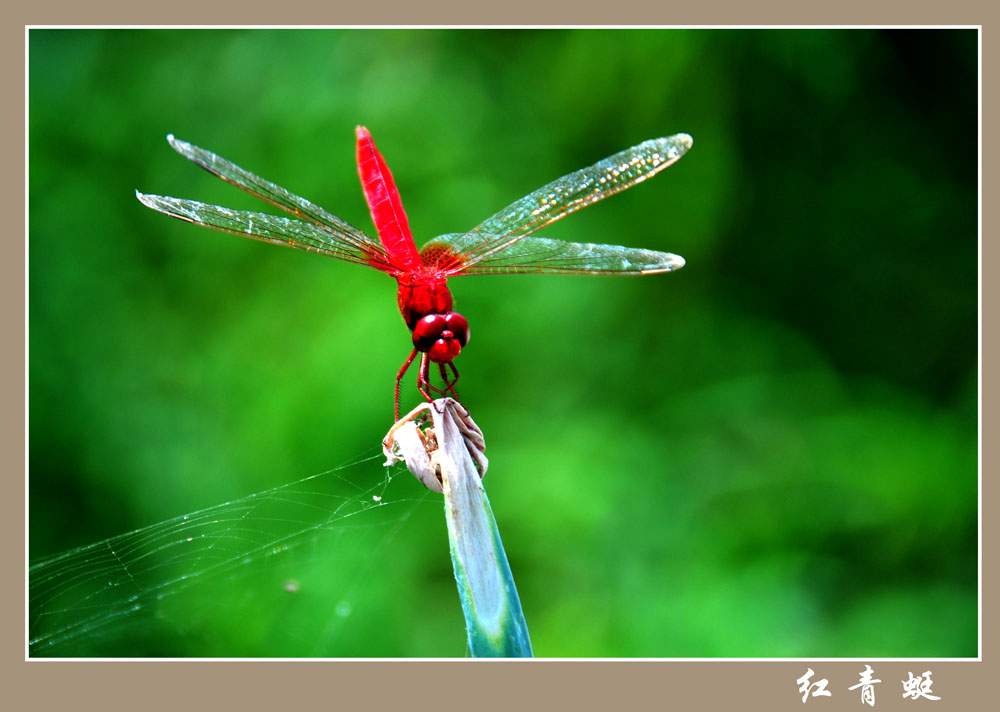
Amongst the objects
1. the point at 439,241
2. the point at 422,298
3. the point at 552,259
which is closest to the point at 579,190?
the point at 552,259

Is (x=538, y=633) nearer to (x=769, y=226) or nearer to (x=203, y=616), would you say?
(x=203, y=616)

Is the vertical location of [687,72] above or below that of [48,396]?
above

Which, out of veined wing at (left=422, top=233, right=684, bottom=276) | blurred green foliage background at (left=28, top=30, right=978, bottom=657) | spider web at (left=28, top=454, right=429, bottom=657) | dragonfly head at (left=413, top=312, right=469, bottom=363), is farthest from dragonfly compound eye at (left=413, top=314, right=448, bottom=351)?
blurred green foliage background at (left=28, top=30, right=978, bottom=657)

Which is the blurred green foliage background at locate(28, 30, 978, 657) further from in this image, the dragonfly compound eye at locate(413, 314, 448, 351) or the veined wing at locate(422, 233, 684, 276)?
the dragonfly compound eye at locate(413, 314, 448, 351)

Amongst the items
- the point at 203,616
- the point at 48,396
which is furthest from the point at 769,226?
the point at 48,396

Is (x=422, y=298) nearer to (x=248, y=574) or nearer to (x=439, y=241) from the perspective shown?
(x=439, y=241)

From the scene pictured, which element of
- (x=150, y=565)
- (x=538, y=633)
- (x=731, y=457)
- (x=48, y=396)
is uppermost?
(x=48, y=396)
